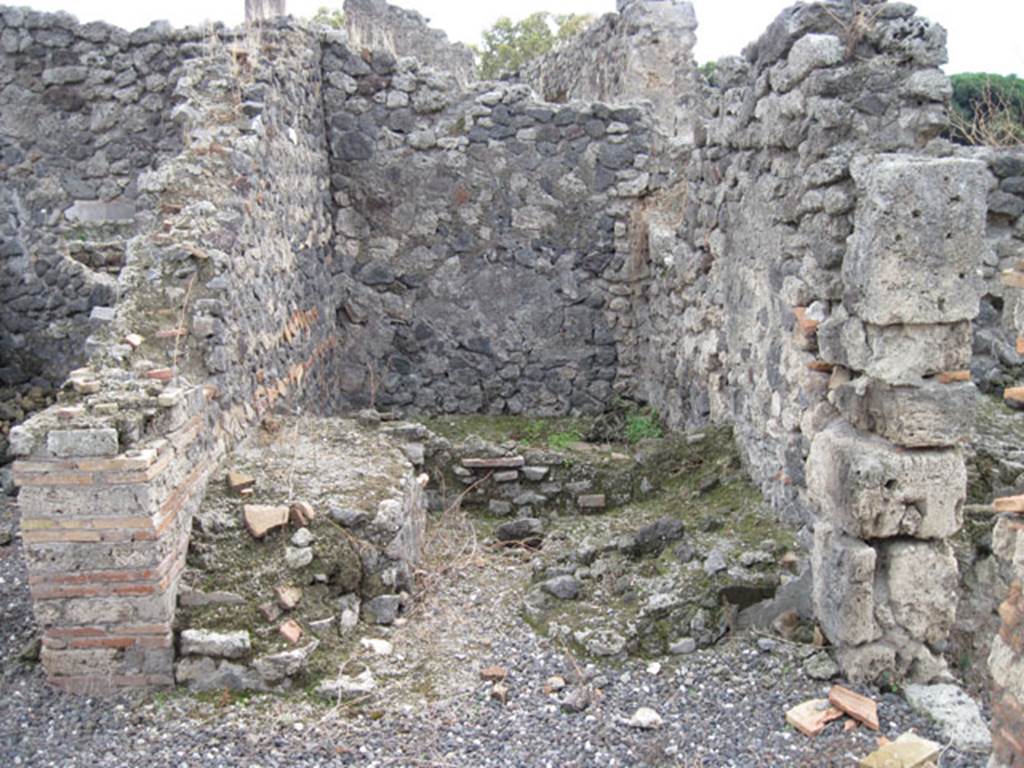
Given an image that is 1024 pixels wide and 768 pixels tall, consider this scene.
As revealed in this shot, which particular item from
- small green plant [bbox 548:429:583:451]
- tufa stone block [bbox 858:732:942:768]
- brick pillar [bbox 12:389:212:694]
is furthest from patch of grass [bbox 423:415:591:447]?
tufa stone block [bbox 858:732:942:768]

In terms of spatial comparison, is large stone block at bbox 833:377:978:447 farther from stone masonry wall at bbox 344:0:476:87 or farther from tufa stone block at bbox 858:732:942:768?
stone masonry wall at bbox 344:0:476:87

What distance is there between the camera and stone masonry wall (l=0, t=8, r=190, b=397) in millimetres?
7824

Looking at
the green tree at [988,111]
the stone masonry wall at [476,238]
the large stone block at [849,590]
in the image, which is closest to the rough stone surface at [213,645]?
the large stone block at [849,590]

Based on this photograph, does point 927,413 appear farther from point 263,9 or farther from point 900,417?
point 263,9

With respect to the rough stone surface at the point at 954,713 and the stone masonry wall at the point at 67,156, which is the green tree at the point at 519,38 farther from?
the rough stone surface at the point at 954,713

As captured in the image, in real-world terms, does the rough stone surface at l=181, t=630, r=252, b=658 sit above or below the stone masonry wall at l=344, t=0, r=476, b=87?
below

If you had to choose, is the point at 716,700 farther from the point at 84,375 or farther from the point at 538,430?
the point at 538,430

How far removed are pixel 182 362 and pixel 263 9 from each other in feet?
13.1

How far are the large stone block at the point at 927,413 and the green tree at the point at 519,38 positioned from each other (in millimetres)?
22594

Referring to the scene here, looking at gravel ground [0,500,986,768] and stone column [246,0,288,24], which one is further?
stone column [246,0,288,24]

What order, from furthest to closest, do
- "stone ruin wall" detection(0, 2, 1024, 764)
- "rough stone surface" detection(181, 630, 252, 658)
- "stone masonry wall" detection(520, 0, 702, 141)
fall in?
1. "stone masonry wall" detection(520, 0, 702, 141)
2. "rough stone surface" detection(181, 630, 252, 658)
3. "stone ruin wall" detection(0, 2, 1024, 764)

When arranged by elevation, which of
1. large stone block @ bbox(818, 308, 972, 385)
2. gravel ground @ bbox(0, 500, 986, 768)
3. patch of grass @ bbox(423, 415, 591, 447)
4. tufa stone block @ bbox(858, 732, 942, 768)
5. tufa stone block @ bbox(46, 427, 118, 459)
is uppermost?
large stone block @ bbox(818, 308, 972, 385)

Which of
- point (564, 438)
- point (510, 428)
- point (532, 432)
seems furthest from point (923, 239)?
point (510, 428)

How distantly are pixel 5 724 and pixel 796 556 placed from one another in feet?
11.7
